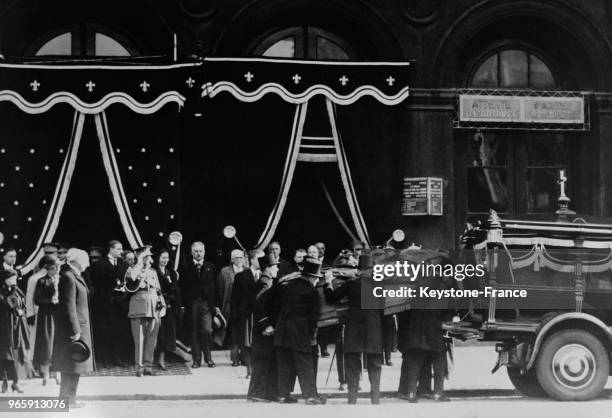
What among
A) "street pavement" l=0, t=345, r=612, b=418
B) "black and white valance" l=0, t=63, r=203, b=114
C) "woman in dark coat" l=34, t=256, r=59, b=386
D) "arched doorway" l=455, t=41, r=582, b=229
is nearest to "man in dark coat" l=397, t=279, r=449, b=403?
"street pavement" l=0, t=345, r=612, b=418

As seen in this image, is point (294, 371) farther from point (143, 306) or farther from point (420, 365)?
point (143, 306)

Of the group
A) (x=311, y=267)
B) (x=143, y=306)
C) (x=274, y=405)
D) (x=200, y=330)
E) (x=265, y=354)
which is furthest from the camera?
(x=200, y=330)

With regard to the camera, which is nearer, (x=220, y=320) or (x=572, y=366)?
(x=572, y=366)

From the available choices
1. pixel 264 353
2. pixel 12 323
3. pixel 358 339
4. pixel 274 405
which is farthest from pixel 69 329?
pixel 358 339

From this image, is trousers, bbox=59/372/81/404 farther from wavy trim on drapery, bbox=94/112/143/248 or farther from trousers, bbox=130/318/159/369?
wavy trim on drapery, bbox=94/112/143/248

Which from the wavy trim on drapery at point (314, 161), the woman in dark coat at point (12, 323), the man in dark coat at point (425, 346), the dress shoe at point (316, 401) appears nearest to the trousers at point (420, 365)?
the man in dark coat at point (425, 346)

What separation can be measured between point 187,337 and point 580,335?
602 centimetres

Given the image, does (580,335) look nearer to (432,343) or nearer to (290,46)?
(432,343)

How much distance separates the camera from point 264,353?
1377 centimetres

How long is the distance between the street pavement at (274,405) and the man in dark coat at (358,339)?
0.30 m

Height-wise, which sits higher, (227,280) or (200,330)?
(227,280)

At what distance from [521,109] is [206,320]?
5.94 meters

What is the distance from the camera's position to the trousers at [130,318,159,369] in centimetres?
1578

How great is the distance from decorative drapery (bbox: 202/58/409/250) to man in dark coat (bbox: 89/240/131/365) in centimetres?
213
